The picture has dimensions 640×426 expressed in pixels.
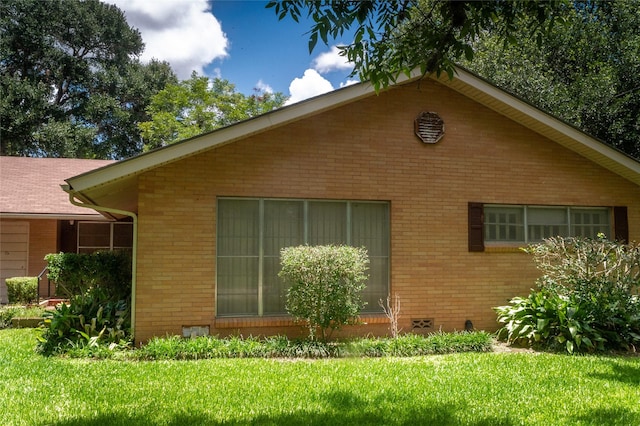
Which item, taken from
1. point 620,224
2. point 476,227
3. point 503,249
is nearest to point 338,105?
point 476,227

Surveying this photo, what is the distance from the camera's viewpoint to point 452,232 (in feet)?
30.4

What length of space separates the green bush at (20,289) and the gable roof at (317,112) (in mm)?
3378

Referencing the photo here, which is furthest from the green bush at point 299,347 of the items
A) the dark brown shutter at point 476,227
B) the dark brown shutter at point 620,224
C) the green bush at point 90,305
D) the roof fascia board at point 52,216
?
the roof fascia board at point 52,216

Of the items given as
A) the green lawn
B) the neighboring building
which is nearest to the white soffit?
the green lawn

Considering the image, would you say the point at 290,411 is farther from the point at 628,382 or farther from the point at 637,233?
the point at 637,233

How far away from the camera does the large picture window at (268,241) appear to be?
8.36 meters

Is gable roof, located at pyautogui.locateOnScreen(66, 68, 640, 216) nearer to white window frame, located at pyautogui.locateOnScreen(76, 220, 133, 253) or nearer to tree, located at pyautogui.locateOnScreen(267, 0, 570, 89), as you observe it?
tree, located at pyautogui.locateOnScreen(267, 0, 570, 89)

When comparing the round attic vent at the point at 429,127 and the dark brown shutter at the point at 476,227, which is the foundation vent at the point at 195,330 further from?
the round attic vent at the point at 429,127

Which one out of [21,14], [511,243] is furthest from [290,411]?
[21,14]

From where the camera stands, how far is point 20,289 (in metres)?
12.1

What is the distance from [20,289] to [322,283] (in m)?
8.70

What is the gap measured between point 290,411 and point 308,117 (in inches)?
209

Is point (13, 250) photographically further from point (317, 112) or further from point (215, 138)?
point (317, 112)

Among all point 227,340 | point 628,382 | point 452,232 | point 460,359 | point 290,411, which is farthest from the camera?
point 452,232
